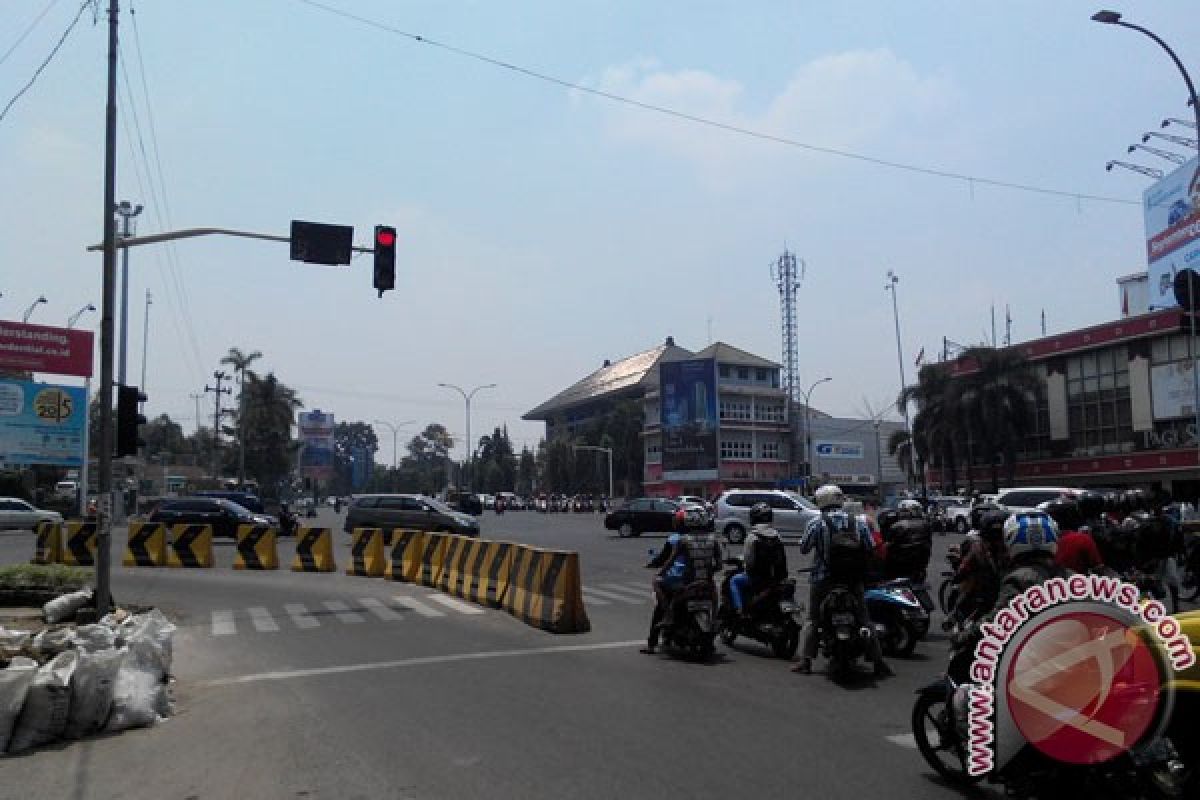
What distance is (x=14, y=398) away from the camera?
48906mm

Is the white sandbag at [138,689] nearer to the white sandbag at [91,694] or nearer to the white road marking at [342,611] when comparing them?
the white sandbag at [91,694]

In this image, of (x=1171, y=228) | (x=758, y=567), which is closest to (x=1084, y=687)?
(x=758, y=567)

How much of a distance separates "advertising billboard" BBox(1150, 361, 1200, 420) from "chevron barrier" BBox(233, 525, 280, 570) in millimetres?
40787

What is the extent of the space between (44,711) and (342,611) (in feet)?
26.5

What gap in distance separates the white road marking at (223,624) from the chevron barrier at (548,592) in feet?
12.8

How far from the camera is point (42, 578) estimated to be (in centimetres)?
1666

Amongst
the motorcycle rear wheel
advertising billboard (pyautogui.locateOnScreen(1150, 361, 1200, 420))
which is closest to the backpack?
the motorcycle rear wheel

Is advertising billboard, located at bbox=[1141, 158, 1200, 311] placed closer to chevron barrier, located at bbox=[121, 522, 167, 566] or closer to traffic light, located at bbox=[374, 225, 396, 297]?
traffic light, located at bbox=[374, 225, 396, 297]

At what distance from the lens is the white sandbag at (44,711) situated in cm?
751

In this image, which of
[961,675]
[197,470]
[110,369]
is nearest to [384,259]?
[110,369]

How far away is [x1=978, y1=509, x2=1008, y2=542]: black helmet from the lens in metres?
10.0

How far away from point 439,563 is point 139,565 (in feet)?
33.4

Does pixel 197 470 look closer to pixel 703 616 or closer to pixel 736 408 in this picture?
pixel 736 408

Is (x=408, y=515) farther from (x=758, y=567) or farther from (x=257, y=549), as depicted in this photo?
(x=758, y=567)
